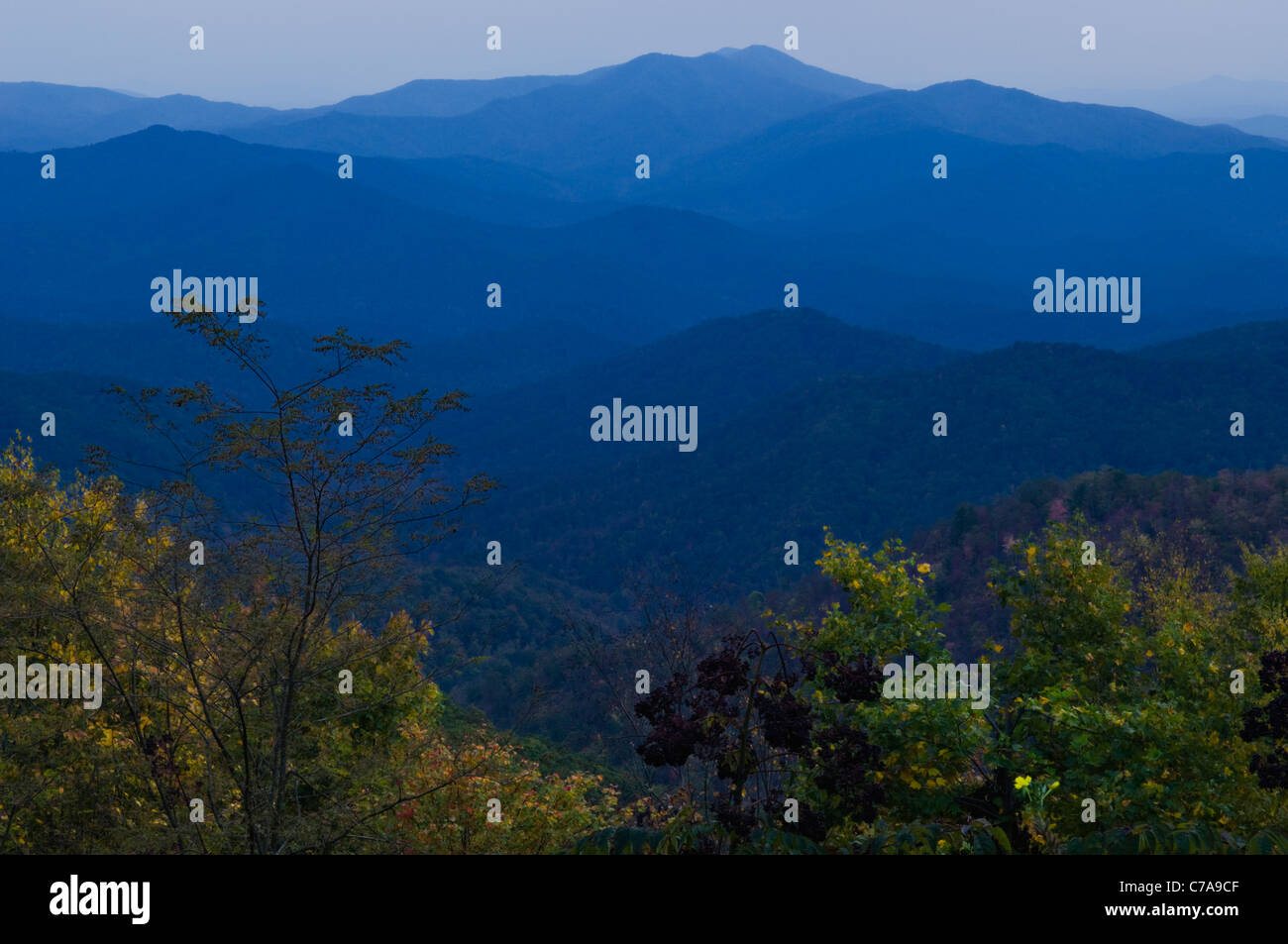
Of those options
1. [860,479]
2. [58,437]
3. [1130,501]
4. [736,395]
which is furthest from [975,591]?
[736,395]

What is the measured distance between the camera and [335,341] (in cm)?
966

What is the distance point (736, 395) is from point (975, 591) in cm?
12541
